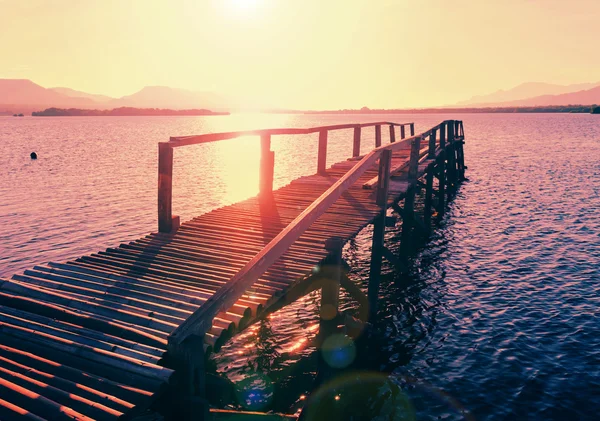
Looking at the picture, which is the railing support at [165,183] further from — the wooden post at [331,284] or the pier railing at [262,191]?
the wooden post at [331,284]

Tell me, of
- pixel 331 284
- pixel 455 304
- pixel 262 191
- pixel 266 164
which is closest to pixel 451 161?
pixel 455 304

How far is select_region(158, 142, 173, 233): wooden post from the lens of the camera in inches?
314

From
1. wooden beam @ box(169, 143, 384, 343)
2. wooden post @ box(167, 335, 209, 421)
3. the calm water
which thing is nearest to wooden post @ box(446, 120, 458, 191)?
the calm water

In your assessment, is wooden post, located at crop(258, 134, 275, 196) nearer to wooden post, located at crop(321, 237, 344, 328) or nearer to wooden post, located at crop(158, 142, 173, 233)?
wooden post, located at crop(158, 142, 173, 233)

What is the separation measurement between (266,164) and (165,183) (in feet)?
10.7

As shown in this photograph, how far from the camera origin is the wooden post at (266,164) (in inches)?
418

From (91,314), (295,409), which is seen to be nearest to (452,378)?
(295,409)

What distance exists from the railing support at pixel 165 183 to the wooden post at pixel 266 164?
2.88 m

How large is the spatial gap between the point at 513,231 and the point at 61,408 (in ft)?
59.0

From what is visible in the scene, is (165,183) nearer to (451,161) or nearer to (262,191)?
(262,191)

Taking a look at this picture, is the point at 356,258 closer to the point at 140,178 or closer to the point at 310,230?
the point at 310,230

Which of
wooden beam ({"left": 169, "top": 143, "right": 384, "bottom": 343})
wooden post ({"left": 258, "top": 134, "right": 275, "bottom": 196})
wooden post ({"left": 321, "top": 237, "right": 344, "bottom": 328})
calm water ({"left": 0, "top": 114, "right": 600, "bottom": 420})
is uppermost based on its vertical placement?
wooden post ({"left": 258, "top": 134, "right": 275, "bottom": 196})

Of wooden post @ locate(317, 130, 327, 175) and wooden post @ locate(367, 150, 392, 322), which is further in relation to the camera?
wooden post @ locate(317, 130, 327, 175)

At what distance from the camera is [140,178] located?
108 feet
